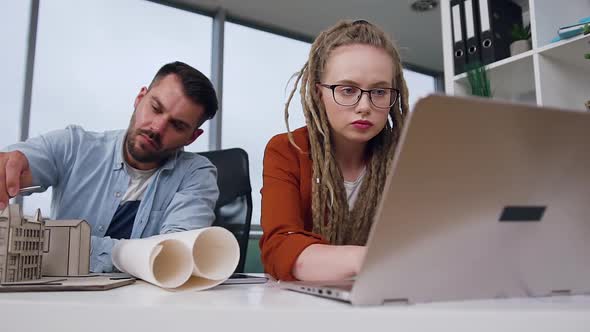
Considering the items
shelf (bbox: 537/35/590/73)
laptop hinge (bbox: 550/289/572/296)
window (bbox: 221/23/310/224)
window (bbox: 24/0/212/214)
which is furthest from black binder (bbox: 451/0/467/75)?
window (bbox: 24/0/212/214)

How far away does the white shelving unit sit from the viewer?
1470 millimetres

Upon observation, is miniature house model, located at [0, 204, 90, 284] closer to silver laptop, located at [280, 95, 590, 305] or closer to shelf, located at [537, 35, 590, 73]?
silver laptop, located at [280, 95, 590, 305]

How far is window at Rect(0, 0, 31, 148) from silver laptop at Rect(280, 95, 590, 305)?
8.18 feet

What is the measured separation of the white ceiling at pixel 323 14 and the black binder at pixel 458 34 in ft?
3.89

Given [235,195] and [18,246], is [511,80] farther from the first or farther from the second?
[18,246]

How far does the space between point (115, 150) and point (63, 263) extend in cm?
66

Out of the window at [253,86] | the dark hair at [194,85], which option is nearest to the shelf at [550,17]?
the dark hair at [194,85]

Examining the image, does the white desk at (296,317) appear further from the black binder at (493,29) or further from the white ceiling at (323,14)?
the white ceiling at (323,14)

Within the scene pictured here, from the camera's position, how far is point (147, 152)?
4.03ft

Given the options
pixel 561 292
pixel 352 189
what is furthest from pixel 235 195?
pixel 561 292

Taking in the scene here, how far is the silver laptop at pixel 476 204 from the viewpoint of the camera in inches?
12.3

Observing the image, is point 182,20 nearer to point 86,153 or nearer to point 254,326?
point 86,153

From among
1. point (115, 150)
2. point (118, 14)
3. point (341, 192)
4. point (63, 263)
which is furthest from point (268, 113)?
point (63, 263)

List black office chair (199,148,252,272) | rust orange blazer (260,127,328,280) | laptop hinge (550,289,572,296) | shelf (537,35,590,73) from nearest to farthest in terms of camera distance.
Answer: laptop hinge (550,289,572,296), rust orange blazer (260,127,328,280), shelf (537,35,590,73), black office chair (199,148,252,272)
